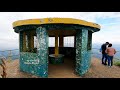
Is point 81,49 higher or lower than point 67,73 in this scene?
higher

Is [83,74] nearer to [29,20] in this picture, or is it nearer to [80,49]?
[80,49]

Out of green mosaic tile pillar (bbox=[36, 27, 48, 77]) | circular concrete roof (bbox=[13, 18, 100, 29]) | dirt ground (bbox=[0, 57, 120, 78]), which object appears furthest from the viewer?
dirt ground (bbox=[0, 57, 120, 78])

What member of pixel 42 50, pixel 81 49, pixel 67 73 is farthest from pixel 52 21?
pixel 67 73

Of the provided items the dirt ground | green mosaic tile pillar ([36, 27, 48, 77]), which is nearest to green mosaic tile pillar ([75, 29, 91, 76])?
the dirt ground

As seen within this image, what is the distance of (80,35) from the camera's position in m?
9.46

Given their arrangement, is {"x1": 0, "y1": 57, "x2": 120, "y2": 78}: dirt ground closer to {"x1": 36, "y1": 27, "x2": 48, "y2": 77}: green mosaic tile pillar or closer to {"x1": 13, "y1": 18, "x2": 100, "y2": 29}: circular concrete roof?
{"x1": 36, "y1": 27, "x2": 48, "y2": 77}: green mosaic tile pillar

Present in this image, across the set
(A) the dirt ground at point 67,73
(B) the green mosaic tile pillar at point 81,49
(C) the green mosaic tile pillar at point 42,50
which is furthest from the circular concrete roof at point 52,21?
(A) the dirt ground at point 67,73

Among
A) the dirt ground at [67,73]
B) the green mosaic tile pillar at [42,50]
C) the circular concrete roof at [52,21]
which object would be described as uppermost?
the circular concrete roof at [52,21]

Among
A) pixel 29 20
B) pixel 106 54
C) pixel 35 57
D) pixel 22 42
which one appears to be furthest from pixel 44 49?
pixel 106 54

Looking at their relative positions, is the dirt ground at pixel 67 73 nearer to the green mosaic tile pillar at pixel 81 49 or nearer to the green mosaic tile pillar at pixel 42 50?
the green mosaic tile pillar at pixel 81 49

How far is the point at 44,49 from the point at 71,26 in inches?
72.3

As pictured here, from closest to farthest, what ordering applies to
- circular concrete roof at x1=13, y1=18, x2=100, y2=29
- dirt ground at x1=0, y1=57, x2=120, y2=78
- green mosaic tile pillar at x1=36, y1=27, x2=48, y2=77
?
circular concrete roof at x1=13, y1=18, x2=100, y2=29 → green mosaic tile pillar at x1=36, y1=27, x2=48, y2=77 → dirt ground at x1=0, y1=57, x2=120, y2=78

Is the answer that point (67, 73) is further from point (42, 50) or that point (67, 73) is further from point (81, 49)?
point (42, 50)
